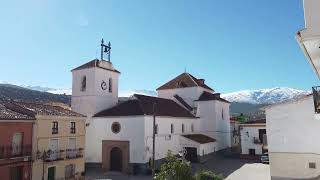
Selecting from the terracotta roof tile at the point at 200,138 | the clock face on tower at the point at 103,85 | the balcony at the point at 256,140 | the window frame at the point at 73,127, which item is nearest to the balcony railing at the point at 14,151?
the window frame at the point at 73,127

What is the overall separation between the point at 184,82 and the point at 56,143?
80.5ft

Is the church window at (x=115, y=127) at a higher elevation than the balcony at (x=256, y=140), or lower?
higher

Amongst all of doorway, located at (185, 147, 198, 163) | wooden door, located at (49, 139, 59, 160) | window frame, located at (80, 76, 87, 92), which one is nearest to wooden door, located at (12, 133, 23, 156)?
wooden door, located at (49, 139, 59, 160)

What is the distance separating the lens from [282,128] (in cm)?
2209

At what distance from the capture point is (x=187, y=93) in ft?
158

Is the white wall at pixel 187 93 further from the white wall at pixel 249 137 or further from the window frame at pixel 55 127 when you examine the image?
the window frame at pixel 55 127

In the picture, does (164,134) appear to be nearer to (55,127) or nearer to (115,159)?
(115,159)

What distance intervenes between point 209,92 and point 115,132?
66.9 ft

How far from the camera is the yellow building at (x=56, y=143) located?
89.9ft

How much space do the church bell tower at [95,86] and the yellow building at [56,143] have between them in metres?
4.42

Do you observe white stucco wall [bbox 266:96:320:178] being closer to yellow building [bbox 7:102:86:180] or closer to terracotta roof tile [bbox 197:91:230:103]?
yellow building [bbox 7:102:86:180]

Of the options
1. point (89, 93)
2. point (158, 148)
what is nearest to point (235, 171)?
point (158, 148)

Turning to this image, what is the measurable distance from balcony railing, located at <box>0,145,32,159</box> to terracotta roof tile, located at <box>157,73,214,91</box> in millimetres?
26776

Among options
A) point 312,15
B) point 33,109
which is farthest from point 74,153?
point 312,15
